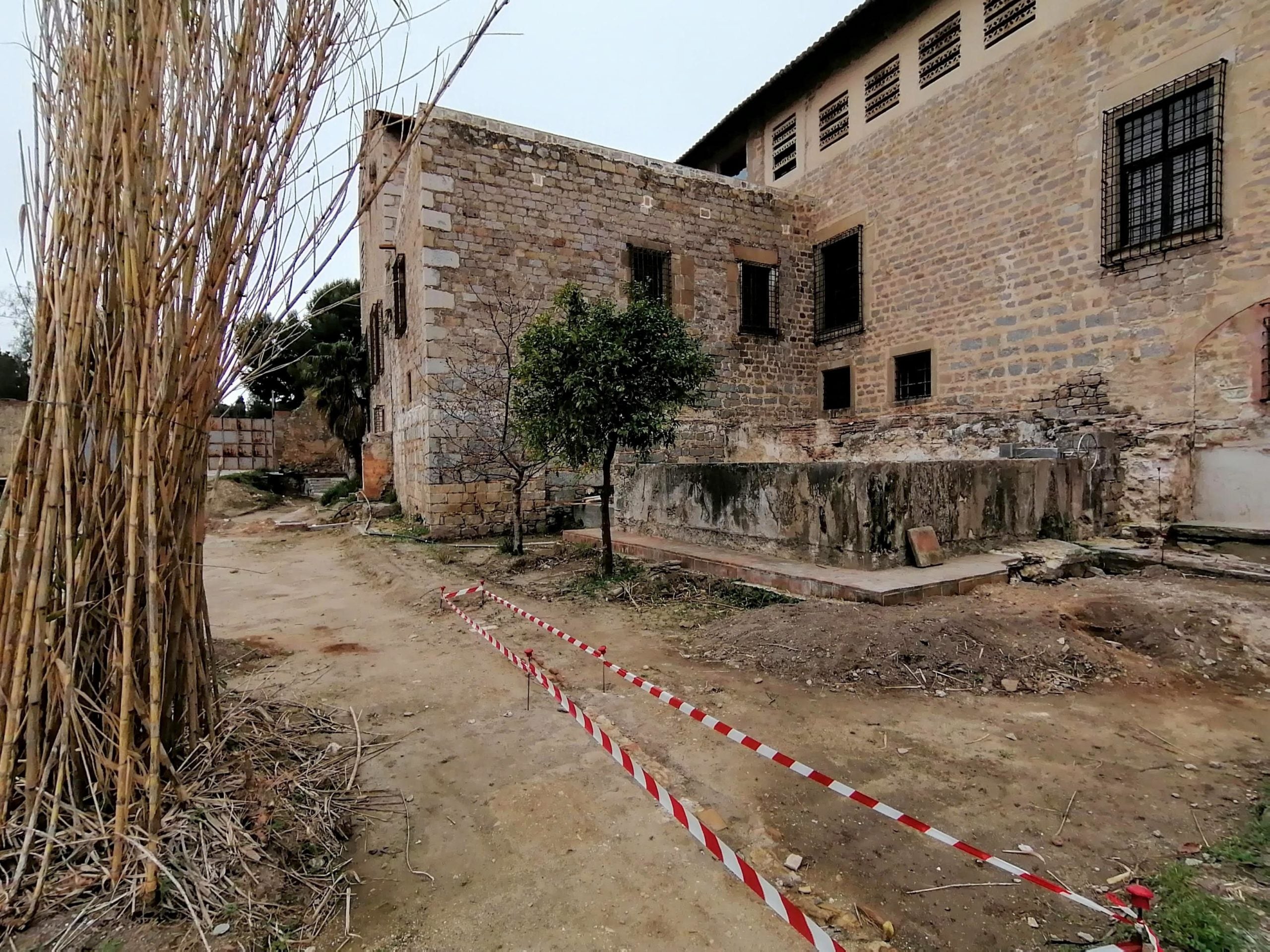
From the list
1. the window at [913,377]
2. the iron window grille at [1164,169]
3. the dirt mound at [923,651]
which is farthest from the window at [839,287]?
the dirt mound at [923,651]

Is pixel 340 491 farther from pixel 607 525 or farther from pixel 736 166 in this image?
pixel 736 166

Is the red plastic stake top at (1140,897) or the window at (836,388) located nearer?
the red plastic stake top at (1140,897)

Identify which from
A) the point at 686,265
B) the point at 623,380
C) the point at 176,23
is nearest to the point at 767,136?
the point at 686,265

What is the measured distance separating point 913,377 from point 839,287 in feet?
Result: 8.56

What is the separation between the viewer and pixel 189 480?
189 centimetres

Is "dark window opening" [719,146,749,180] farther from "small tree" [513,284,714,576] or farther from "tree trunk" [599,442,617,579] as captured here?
"tree trunk" [599,442,617,579]

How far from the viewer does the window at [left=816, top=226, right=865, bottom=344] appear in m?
11.3

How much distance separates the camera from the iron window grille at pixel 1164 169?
6.62m

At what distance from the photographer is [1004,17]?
8.59 m

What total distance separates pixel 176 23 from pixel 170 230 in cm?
56

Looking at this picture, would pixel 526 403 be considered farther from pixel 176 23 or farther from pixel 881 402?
pixel 881 402

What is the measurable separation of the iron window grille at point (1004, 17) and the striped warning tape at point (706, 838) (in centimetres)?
1050

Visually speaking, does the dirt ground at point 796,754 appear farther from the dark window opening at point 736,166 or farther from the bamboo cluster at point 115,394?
the dark window opening at point 736,166

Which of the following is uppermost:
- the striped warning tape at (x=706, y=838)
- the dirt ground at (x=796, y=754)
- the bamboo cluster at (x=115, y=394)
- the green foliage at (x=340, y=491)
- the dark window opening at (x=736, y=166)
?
the dark window opening at (x=736, y=166)
